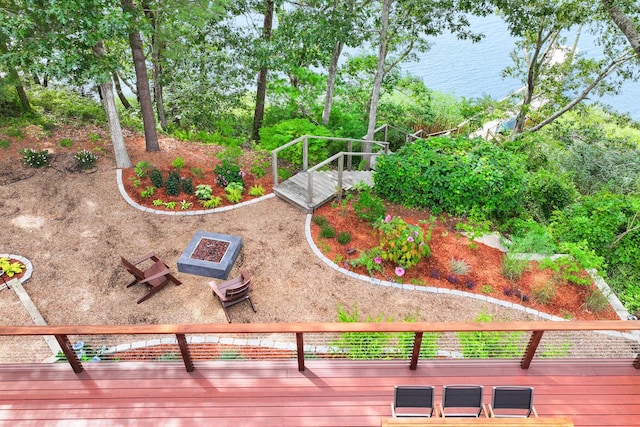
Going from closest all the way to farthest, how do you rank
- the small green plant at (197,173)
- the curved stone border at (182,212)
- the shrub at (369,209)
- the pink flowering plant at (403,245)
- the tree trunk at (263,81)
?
the pink flowering plant at (403,245) → the shrub at (369,209) → the curved stone border at (182,212) → the small green plant at (197,173) → the tree trunk at (263,81)

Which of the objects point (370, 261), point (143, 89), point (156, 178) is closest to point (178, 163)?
point (156, 178)

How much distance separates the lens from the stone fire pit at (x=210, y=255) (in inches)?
278

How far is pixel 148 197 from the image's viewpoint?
9.05 meters

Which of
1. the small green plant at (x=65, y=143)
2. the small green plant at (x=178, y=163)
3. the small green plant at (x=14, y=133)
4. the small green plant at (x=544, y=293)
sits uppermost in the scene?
the small green plant at (x=14, y=133)

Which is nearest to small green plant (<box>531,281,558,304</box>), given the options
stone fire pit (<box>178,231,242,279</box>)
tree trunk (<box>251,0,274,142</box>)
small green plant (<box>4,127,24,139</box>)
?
stone fire pit (<box>178,231,242,279</box>)

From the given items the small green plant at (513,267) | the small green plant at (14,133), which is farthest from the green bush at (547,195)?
the small green plant at (14,133)

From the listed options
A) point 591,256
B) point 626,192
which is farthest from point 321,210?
Result: point 626,192

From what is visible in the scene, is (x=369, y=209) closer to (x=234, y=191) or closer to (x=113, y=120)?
(x=234, y=191)

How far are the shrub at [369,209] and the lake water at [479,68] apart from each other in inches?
727

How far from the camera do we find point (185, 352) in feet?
14.0

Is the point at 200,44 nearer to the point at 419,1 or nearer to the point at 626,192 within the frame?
the point at 419,1

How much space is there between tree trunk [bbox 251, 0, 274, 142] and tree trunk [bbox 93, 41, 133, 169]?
14.8ft

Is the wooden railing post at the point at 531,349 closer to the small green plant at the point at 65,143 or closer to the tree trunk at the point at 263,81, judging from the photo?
the tree trunk at the point at 263,81

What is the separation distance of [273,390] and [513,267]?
5048 millimetres
